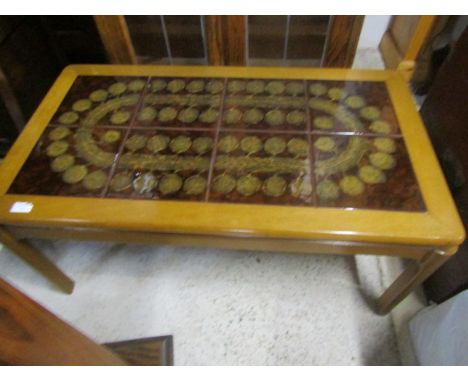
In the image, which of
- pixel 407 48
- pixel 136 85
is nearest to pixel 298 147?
pixel 136 85

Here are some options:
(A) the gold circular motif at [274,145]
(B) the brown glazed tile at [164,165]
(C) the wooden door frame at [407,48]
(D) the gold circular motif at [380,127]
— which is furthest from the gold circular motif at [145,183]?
(C) the wooden door frame at [407,48]

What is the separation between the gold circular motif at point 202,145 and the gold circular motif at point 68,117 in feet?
1.33

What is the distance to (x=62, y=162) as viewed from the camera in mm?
884

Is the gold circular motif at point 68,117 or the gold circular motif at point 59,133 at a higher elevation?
the gold circular motif at point 68,117

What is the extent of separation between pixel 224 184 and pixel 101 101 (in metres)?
0.56

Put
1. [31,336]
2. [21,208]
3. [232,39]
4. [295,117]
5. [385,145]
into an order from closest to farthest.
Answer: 1. [31,336]
2. [21,208]
3. [385,145]
4. [295,117]
5. [232,39]

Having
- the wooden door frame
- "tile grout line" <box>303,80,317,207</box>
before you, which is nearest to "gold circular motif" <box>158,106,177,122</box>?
"tile grout line" <box>303,80,317,207</box>

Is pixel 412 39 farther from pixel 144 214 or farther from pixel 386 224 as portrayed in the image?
pixel 144 214

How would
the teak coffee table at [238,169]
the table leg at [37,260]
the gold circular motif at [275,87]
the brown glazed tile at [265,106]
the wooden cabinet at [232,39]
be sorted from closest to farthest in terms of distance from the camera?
the teak coffee table at [238,169], the table leg at [37,260], the brown glazed tile at [265,106], the gold circular motif at [275,87], the wooden cabinet at [232,39]

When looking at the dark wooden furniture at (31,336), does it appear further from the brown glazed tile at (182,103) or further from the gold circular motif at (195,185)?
the brown glazed tile at (182,103)

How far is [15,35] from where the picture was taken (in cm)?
133

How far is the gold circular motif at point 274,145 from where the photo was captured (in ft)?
2.93

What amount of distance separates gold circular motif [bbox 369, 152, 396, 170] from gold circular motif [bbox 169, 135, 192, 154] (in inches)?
20.4

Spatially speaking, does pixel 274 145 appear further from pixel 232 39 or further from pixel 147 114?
pixel 232 39
